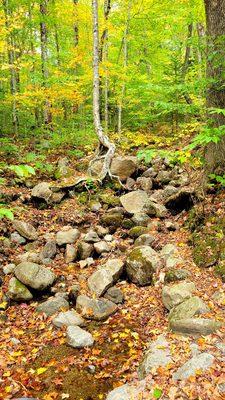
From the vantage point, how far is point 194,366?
13.5ft

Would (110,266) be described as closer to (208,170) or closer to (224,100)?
(208,170)

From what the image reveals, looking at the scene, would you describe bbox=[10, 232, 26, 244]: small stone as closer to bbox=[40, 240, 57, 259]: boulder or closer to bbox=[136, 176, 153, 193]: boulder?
bbox=[40, 240, 57, 259]: boulder

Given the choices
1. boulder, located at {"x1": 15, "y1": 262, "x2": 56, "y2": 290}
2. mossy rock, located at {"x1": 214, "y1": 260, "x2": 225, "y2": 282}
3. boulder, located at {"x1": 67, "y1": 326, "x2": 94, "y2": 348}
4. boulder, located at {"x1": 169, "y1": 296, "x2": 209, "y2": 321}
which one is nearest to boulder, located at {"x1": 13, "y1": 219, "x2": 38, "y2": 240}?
boulder, located at {"x1": 15, "y1": 262, "x2": 56, "y2": 290}

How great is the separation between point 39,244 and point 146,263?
2882 mm

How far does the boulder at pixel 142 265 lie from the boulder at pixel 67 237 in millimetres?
1789

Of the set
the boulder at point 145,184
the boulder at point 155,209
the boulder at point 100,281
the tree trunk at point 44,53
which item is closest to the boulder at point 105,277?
the boulder at point 100,281

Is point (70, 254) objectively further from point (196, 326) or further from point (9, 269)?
point (196, 326)

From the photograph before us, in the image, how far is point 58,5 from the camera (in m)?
16.6

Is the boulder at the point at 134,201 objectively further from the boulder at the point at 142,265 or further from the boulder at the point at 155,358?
the boulder at the point at 155,358

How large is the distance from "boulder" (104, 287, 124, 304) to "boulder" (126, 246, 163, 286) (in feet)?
1.73

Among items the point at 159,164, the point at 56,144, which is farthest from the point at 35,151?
the point at 159,164

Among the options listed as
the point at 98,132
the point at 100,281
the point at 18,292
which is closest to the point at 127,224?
the point at 100,281

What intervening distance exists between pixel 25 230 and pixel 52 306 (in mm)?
2676

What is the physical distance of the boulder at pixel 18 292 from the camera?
6.61 meters
